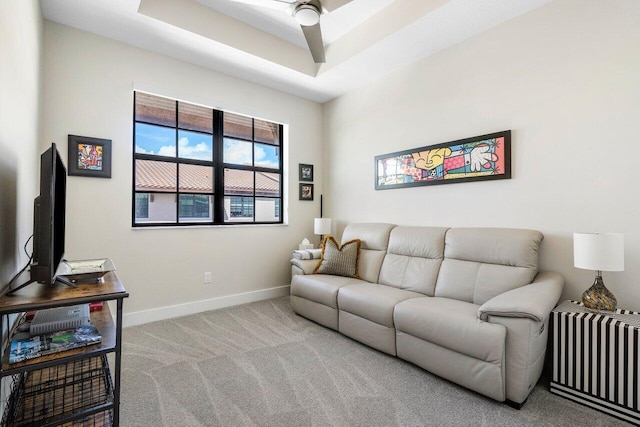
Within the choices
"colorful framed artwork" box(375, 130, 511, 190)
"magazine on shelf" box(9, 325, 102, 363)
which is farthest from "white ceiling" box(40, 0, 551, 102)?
"magazine on shelf" box(9, 325, 102, 363)

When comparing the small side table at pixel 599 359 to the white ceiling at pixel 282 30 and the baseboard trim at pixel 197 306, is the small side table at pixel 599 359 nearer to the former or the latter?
the white ceiling at pixel 282 30

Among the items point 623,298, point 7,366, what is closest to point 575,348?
point 623,298

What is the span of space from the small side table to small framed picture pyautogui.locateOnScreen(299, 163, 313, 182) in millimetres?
3245

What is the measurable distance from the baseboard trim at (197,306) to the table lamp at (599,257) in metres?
3.20

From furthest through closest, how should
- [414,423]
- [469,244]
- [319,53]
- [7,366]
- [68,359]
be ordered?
[469,244] < [319,53] < [414,423] < [68,359] < [7,366]

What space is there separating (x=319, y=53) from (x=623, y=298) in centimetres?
286

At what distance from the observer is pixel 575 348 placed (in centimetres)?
188

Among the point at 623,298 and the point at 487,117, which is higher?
the point at 487,117

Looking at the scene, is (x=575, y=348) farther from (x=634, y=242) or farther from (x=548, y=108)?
(x=548, y=108)

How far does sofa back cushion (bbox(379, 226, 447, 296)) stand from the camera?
2855 millimetres

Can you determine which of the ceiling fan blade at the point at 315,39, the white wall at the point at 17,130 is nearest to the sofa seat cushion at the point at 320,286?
the ceiling fan blade at the point at 315,39

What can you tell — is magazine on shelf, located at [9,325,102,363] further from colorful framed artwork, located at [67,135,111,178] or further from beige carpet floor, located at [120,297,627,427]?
colorful framed artwork, located at [67,135,111,178]

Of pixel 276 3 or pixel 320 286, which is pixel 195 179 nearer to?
pixel 320 286

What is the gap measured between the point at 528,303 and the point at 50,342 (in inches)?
96.9
